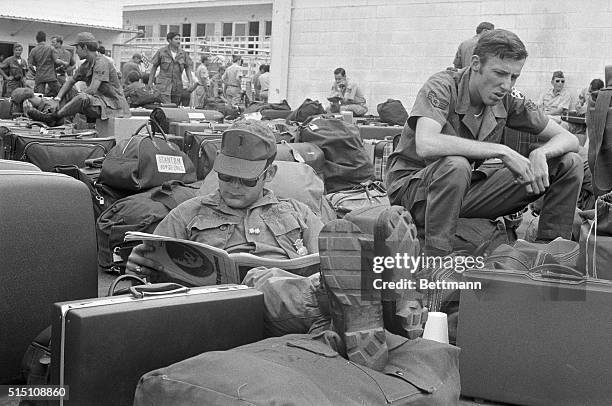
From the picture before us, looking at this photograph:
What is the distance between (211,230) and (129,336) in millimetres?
1224

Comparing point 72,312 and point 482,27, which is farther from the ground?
point 482,27

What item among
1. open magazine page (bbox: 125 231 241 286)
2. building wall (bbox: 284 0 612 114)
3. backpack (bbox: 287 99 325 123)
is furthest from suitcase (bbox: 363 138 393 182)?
building wall (bbox: 284 0 612 114)

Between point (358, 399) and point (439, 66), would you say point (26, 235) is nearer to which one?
point (358, 399)

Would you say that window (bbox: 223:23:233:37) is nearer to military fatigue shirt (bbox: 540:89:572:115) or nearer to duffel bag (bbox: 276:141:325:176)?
military fatigue shirt (bbox: 540:89:572:115)

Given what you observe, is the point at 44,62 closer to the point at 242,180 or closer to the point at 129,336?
the point at 242,180

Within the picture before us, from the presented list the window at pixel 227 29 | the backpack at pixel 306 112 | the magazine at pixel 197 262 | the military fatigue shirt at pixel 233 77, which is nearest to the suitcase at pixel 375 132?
the backpack at pixel 306 112

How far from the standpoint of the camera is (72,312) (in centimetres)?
207

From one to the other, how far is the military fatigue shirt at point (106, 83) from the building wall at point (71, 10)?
2270 centimetres

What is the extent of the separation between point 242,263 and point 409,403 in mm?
893

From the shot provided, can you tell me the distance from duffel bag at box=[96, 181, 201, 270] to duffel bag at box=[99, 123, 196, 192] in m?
0.17

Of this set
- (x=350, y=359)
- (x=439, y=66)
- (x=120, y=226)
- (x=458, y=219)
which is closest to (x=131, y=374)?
(x=350, y=359)

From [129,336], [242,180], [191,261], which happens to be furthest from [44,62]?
[129,336]

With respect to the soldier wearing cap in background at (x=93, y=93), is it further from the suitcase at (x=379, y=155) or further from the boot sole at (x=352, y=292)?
the boot sole at (x=352, y=292)

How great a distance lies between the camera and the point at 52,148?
19.1 feet
